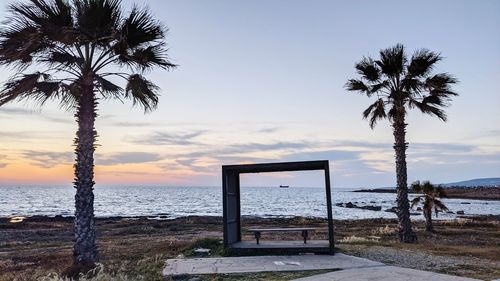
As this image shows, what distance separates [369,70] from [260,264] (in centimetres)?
1288

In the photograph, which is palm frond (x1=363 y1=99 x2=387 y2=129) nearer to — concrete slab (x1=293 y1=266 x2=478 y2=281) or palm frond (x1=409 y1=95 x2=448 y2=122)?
palm frond (x1=409 y1=95 x2=448 y2=122)

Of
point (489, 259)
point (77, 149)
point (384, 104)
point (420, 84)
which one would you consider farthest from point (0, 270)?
point (420, 84)

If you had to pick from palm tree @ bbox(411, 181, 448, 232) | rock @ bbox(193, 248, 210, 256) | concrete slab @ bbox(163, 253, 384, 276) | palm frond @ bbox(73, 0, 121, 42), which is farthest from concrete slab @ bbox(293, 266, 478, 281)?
palm tree @ bbox(411, 181, 448, 232)

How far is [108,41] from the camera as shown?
1198 centimetres

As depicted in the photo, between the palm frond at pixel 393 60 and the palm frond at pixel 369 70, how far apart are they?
1.16 feet

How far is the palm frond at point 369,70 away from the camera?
69.9 ft

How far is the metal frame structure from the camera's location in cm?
1344

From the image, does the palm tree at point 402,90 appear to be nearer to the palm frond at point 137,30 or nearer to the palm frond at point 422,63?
the palm frond at point 422,63

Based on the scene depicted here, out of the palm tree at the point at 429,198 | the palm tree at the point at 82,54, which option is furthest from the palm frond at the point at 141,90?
the palm tree at the point at 429,198

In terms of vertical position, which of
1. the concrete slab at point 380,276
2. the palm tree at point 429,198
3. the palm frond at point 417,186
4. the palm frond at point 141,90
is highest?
the palm frond at point 141,90

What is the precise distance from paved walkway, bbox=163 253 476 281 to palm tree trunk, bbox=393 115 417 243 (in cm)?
847

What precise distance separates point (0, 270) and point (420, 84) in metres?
18.8

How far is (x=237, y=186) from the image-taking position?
51.6 ft

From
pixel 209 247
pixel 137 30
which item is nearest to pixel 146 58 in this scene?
pixel 137 30
